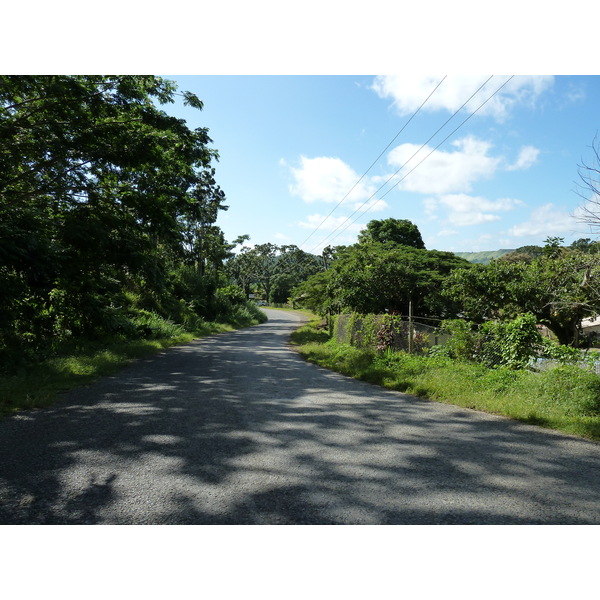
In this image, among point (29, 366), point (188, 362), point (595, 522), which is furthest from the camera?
point (188, 362)

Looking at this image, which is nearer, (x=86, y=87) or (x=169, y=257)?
(x=86, y=87)

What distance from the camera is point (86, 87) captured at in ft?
28.7

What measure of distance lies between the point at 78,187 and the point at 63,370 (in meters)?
4.65

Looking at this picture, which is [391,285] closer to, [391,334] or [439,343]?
[391,334]

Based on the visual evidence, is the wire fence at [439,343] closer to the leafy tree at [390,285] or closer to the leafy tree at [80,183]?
the leafy tree at [390,285]

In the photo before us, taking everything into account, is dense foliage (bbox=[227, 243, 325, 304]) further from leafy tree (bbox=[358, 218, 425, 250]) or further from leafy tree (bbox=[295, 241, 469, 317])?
leafy tree (bbox=[295, 241, 469, 317])

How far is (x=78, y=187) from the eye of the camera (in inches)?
398

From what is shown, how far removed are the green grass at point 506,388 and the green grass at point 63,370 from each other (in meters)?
6.16

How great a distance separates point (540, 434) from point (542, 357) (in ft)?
10.3

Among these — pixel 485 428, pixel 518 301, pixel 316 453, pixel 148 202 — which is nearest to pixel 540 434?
pixel 485 428

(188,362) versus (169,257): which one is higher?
(169,257)

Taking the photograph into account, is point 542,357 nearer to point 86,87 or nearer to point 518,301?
point 518,301

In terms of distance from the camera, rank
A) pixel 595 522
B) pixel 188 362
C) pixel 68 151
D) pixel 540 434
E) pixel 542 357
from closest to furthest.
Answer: pixel 595 522
pixel 540 434
pixel 542 357
pixel 68 151
pixel 188 362

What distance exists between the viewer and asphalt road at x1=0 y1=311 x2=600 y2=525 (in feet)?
Result: 10.2
